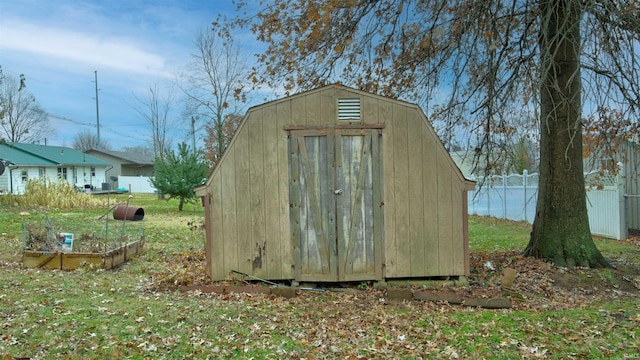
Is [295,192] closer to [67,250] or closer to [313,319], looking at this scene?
[313,319]

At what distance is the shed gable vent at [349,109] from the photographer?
601cm

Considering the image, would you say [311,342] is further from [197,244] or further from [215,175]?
[197,244]

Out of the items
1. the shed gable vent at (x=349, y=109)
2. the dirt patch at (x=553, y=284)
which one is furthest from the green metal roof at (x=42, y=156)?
the dirt patch at (x=553, y=284)

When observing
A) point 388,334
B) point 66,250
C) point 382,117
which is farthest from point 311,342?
point 66,250

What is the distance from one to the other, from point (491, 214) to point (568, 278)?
46.1 ft

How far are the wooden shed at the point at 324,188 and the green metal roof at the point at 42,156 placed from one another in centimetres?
2787

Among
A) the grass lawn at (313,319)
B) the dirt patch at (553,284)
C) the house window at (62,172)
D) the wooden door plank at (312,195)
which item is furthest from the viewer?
the house window at (62,172)

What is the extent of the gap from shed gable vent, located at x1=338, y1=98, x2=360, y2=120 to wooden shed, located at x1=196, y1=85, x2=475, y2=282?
14 millimetres

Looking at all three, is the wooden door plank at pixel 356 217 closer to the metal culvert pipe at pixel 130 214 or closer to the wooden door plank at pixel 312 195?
the wooden door plank at pixel 312 195

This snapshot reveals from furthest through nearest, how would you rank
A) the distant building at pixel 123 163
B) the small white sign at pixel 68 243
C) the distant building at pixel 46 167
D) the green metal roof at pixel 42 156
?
the distant building at pixel 123 163 → the green metal roof at pixel 42 156 → the distant building at pixel 46 167 → the small white sign at pixel 68 243

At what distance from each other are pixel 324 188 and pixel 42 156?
34.9 m

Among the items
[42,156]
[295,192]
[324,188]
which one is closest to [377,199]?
[324,188]

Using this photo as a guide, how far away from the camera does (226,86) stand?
81.9ft

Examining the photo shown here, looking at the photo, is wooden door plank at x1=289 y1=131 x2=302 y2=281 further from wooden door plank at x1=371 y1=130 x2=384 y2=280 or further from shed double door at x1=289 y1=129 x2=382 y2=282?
wooden door plank at x1=371 y1=130 x2=384 y2=280
